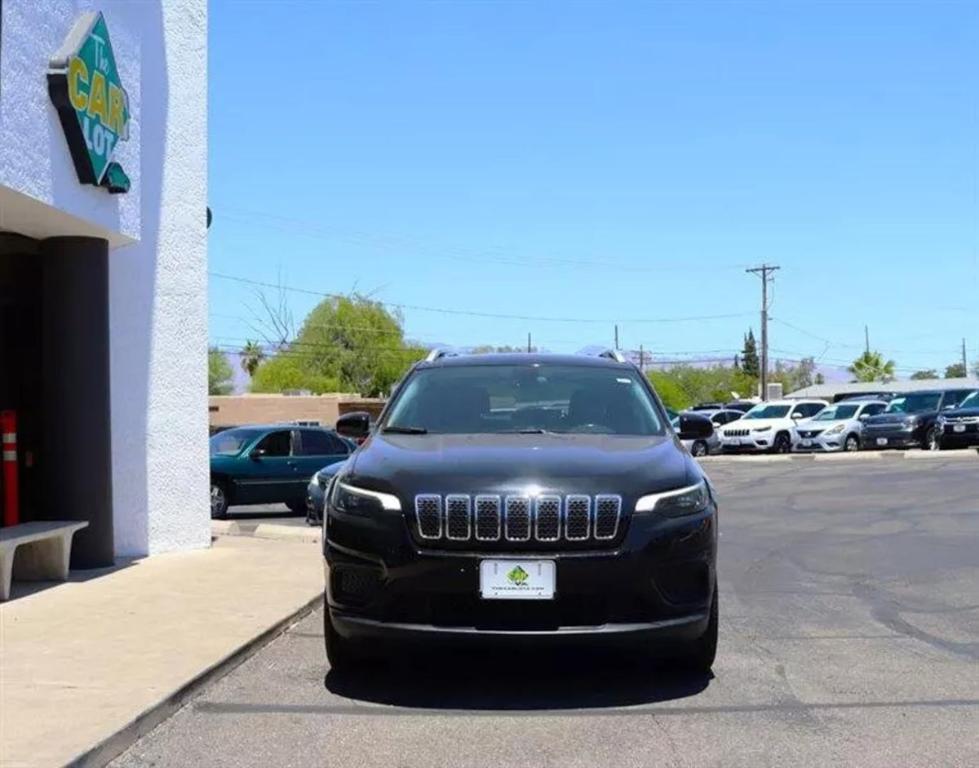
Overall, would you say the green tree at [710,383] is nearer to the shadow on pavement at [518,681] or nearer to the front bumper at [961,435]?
the front bumper at [961,435]

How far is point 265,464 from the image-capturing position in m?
18.1

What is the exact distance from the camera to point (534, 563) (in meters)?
5.50

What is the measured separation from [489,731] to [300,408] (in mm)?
58991

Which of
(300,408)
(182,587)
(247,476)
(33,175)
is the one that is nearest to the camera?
(33,175)

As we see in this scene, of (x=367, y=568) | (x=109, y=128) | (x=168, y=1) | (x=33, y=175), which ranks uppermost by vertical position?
(x=168, y=1)

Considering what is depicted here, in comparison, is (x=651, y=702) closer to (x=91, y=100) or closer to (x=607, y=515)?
(x=607, y=515)

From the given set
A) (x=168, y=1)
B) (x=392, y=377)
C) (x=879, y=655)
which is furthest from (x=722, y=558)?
(x=392, y=377)

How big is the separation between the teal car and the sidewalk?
652 cm

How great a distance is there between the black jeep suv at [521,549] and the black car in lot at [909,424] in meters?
28.3

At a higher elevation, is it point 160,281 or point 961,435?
point 160,281

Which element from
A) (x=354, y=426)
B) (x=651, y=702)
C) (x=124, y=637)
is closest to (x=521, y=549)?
(x=651, y=702)

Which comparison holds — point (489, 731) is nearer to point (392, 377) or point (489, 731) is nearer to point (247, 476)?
→ point (247, 476)

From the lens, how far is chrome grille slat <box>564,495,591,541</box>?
5566 mm

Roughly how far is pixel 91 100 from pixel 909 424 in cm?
2830
